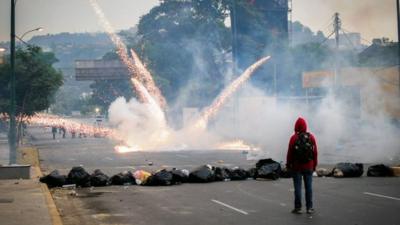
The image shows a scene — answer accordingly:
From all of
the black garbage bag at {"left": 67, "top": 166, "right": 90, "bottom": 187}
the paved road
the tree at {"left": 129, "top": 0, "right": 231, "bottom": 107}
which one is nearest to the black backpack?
the paved road

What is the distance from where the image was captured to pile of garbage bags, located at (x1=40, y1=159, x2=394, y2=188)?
16.6m

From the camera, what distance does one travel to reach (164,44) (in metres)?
72.5

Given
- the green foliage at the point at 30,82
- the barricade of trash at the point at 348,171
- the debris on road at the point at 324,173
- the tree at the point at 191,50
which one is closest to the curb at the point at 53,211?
the debris on road at the point at 324,173

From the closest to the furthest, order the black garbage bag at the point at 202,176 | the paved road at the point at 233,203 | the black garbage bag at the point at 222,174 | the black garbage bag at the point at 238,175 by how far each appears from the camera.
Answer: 1. the paved road at the point at 233,203
2. the black garbage bag at the point at 202,176
3. the black garbage bag at the point at 222,174
4. the black garbage bag at the point at 238,175

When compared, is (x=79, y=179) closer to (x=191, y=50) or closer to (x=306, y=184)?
(x=306, y=184)

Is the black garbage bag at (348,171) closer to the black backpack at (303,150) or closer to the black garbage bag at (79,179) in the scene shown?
the black backpack at (303,150)

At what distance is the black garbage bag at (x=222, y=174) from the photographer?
57.4 ft

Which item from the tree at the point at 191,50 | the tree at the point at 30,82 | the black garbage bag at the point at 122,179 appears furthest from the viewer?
the tree at the point at 191,50

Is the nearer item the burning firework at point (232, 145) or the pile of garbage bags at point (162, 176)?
the pile of garbage bags at point (162, 176)

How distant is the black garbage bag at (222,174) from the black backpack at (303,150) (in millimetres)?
6611

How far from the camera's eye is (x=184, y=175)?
17141 millimetres

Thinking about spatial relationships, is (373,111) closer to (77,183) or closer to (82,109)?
(77,183)

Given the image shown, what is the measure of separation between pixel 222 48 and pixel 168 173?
57354 millimetres

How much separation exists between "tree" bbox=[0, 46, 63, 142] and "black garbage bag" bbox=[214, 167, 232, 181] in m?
32.6
